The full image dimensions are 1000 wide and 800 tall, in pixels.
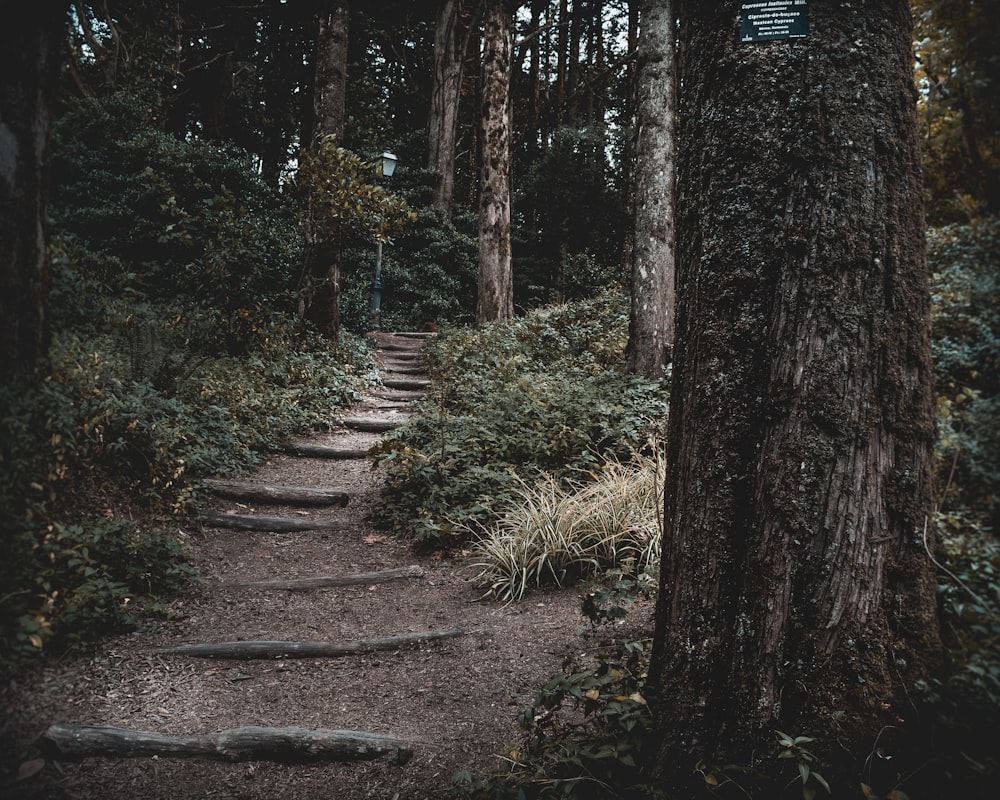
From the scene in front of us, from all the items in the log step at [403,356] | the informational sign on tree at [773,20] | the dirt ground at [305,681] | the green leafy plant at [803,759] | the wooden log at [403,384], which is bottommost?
the dirt ground at [305,681]

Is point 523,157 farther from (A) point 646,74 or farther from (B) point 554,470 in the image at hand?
(B) point 554,470

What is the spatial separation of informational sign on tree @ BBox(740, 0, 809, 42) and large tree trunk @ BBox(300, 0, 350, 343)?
26.4 ft

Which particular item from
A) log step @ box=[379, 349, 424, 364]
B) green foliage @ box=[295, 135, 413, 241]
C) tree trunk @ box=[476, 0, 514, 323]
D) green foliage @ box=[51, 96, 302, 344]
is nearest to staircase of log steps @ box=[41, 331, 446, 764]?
green foliage @ box=[51, 96, 302, 344]

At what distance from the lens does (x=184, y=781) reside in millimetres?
2289

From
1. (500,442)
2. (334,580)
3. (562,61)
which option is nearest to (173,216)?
(500,442)

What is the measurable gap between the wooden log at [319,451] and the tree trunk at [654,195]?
3212mm

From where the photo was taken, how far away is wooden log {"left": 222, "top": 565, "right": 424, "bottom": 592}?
4.03 m

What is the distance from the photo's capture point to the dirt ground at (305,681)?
7.43ft

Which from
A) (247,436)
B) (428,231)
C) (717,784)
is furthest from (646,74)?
(428,231)

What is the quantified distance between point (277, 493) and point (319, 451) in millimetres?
1267

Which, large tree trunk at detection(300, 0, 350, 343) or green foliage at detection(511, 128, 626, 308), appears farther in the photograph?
green foliage at detection(511, 128, 626, 308)

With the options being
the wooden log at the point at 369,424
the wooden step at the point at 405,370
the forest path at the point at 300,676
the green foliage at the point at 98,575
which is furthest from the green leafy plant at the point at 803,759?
the wooden step at the point at 405,370

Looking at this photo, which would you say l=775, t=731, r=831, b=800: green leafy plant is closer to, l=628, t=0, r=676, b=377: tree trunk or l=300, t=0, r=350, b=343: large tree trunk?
l=628, t=0, r=676, b=377: tree trunk

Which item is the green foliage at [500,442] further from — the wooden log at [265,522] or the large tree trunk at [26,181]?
the large tree trunk at [26,181]
